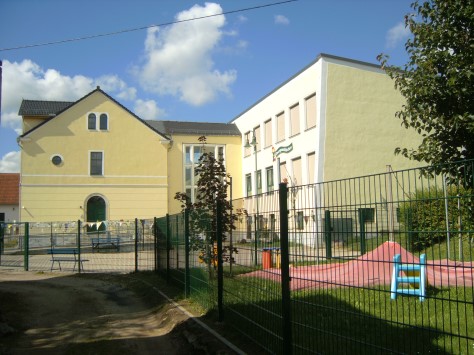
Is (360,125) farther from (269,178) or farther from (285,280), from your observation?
(285,280)

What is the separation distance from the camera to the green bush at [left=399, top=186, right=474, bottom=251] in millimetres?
3254

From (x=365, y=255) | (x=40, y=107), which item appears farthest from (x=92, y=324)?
(x=40, y=107)

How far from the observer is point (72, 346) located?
727cm

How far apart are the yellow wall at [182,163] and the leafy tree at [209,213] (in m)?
31.7

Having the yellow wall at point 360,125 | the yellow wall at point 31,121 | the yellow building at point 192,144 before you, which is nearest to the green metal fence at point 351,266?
the yellow wall at point 360,125

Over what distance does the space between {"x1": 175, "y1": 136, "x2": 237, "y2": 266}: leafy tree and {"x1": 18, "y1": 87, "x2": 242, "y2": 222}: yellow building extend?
3021 cm

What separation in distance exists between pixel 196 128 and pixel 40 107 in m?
14.2

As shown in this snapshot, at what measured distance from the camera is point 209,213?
31.3 ft

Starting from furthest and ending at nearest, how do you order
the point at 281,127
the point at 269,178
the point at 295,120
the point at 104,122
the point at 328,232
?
the point at 104,122, the point at 269,178, the point at 281,127, the point at 295,120, the point at 328,232

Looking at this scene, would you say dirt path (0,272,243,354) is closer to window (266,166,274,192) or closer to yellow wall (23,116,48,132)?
window (266,166,274,192)

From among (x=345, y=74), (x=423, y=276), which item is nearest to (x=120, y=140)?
(x=345, y=74)

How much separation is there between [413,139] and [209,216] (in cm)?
2718

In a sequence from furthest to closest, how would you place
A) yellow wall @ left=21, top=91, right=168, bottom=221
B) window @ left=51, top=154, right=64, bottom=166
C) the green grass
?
window @ left=51, top=154, right=64, bottom=166 → yellow wall @ left=21, top=91, right=168, bottom=221 → the green grass

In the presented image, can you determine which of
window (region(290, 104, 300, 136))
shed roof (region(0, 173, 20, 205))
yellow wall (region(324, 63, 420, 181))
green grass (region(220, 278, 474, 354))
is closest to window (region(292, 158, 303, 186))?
window (region(290, 104, 300, 136))
